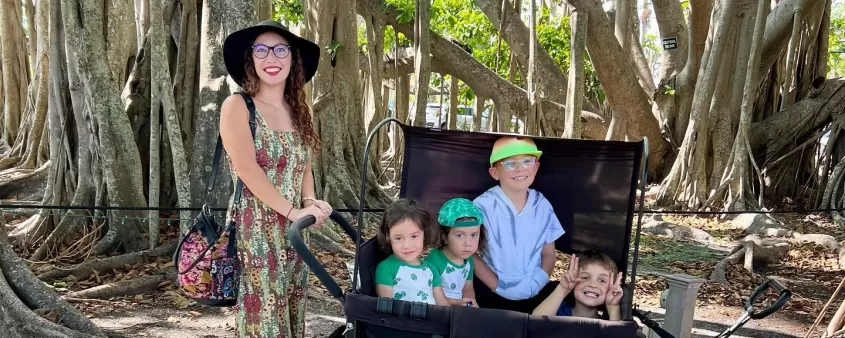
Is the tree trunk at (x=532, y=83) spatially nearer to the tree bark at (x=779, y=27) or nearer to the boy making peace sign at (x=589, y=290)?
the tree bark at (x=779, y=27)

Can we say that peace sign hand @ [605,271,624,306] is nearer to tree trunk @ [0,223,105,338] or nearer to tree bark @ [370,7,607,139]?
tree trunk @ [0,223,105,338]

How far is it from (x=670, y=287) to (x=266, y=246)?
57.5 inches

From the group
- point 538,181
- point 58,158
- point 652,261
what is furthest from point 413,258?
point 652,261

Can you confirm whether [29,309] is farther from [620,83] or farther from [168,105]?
[620,83]

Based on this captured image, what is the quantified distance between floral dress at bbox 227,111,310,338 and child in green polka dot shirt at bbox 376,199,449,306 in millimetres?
309

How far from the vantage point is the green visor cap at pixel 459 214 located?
7.16 ft

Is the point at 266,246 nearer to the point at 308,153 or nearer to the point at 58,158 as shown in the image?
the point at 308,153

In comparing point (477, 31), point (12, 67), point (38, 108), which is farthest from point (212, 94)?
point (477, 31)

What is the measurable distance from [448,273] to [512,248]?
0.32 meters

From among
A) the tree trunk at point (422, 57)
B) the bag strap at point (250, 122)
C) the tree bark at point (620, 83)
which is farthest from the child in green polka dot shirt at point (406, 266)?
the tree bark at point (620, 83)

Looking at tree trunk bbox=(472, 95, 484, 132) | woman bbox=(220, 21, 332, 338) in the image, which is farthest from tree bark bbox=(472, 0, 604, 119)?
woman bbox=(220, 21, 332, 338)

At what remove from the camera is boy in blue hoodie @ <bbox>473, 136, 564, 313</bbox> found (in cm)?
237

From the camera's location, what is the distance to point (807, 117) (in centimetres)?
798

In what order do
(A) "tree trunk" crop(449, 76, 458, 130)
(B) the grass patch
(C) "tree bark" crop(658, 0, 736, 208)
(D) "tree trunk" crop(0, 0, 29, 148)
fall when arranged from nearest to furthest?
(B) the grass patch
(C) "tree bark" crop(658, 0, 736, 208)
(D) "tree trunk" crop(0, 0, 29, 148)
(A) "tree trunk" crop(449, 76, 458, 130)
